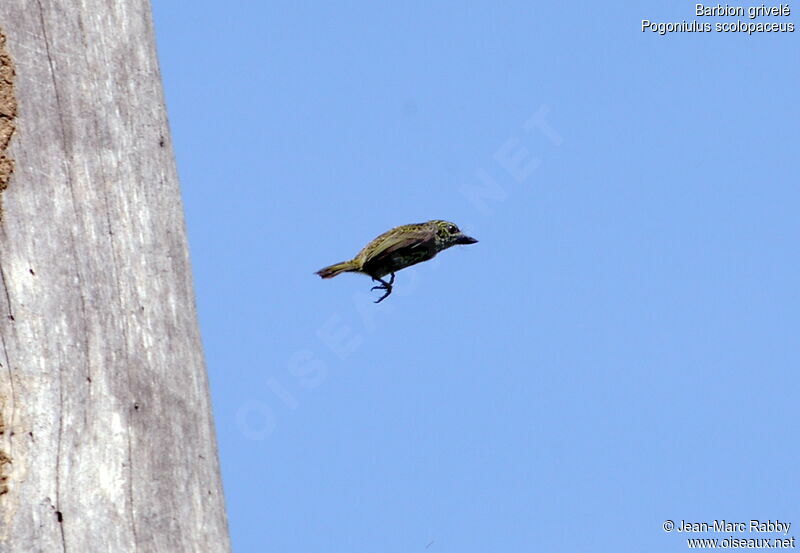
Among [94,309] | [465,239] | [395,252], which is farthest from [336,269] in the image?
[94,309]

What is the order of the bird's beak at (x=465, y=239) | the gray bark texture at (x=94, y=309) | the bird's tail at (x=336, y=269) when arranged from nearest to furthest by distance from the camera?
the gray bark texture at (x=94, y=309) → the bird's tail at (x=336, y=269) → the bird's beak at (x=465, y=239)

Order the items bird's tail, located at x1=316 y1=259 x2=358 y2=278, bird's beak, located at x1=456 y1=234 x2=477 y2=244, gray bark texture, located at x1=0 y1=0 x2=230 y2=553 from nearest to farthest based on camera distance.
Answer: gray bark texture, located at x1=0 y1=0 x2=230 y2=553, bird's tail, located at x1=316 y1=259 x2=358 y2=278, bird's beak, located at x1=456 y1=234 x2=477 y2=244

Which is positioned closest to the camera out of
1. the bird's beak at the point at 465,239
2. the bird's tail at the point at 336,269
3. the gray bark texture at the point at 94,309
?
the gray bark texture at the point at 94,309

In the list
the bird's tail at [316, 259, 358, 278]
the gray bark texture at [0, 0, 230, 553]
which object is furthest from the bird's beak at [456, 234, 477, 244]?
the gray bark texture at [0, 0, 230, 553]

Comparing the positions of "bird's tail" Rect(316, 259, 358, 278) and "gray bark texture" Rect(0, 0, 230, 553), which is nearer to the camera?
"gray bark texture" Rect(0, 0, 230, 553)

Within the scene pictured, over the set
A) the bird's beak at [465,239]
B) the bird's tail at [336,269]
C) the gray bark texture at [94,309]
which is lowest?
the gray bark texture at [94,309]

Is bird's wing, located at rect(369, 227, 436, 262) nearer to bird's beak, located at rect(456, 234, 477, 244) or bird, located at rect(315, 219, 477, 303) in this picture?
bird, located at rect(315, 219, 477, 303)

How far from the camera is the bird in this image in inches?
308

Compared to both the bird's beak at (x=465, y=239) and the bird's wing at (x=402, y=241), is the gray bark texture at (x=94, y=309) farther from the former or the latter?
the bird's beak at (x=465, y=239)

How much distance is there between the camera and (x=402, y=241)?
802 cm

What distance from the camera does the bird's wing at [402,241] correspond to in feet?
25.8

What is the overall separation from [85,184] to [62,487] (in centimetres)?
100

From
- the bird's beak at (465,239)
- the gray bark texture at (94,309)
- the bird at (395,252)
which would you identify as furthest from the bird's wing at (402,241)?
the gray bark texture at (94,309)

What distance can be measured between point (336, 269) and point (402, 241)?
0.48 m
